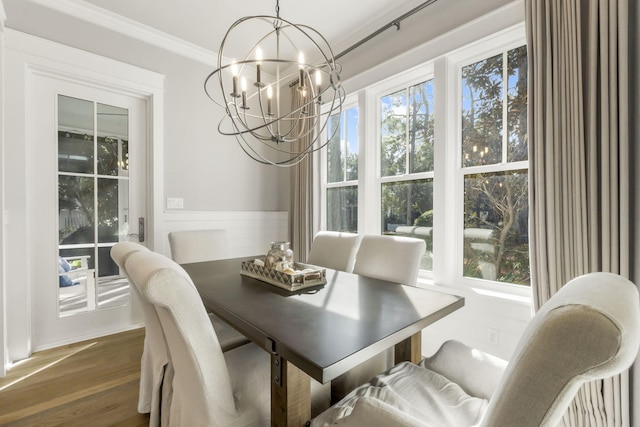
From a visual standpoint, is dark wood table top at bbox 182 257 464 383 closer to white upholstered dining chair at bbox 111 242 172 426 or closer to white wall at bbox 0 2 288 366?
white upholstered dining chair at bbox 111 242 172 426

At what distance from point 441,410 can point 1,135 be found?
2933 mm

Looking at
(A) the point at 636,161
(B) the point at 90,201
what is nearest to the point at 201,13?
(B) the point at 90,201

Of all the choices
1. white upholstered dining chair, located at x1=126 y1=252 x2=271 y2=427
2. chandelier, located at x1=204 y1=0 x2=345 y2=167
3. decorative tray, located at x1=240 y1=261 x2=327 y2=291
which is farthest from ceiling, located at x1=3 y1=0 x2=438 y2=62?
white upholstered dining chair, located at x1=126 y1=252 x2=271 y2=427

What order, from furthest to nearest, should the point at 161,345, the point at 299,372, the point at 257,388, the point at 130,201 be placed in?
the point at 130,201
the point at 161,345
the point at 257,388
the point at 299,372

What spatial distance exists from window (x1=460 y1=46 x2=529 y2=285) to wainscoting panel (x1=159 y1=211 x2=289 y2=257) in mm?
2292

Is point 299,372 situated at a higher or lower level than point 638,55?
lower

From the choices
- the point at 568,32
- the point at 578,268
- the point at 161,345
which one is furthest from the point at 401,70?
the point at 161,345

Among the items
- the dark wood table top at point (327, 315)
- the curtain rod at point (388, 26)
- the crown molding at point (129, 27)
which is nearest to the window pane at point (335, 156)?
the curtain rod at point (388, 26)

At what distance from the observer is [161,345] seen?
121 cm

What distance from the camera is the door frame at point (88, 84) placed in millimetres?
2213

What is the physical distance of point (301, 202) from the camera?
134 inches

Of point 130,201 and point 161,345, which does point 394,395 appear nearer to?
point 161,345

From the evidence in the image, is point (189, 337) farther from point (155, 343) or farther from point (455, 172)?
point (455, 172)

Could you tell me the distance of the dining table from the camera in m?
0.85
